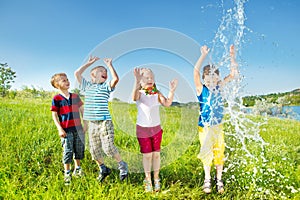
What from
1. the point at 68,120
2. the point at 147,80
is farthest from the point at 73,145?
the point at 147,80

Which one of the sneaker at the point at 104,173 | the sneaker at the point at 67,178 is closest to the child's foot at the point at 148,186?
the sneaker at the point at 104,173

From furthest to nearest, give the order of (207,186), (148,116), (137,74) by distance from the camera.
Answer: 1. (207,186)
2. (148,116)
3. (137,74)

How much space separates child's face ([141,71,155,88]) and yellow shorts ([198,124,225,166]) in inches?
35.0

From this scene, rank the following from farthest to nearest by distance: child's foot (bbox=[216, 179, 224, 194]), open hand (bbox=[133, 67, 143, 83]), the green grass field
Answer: child's foot (bbox=[216, 179, 224, 194])
the green grass field
open hand (bbox=[133, 67, 143, 83])

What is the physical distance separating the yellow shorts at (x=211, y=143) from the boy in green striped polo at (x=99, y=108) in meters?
1.11

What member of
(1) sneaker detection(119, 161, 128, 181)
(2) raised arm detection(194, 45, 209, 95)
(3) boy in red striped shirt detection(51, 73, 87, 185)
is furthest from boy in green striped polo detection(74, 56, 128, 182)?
(2) raised arm detection(194, 45, 209, 95)

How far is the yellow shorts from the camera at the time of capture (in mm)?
4008

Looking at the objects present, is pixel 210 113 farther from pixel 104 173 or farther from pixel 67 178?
pixel 67 178

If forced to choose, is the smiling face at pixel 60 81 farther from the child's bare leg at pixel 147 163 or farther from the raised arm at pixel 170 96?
the child's bare leg at pixel 147 163

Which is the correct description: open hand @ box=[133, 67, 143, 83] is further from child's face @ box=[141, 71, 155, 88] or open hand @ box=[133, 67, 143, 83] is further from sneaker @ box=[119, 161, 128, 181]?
sneaker @ box=[119, 161, 128, 181]

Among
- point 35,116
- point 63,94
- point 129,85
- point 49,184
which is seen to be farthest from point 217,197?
point 35,116

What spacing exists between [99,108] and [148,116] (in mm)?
690

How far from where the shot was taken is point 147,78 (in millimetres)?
3957

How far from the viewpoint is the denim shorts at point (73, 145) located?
4.17 m
